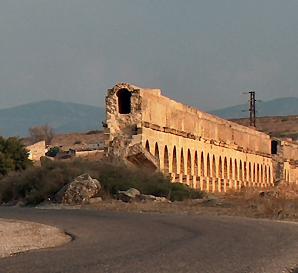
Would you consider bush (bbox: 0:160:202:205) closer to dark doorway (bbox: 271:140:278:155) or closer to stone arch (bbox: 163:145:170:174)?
stone arch (bbox: 163:145:170:174)

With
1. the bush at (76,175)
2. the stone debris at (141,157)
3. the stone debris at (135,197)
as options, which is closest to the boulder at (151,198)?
the stone debris at (135,197)

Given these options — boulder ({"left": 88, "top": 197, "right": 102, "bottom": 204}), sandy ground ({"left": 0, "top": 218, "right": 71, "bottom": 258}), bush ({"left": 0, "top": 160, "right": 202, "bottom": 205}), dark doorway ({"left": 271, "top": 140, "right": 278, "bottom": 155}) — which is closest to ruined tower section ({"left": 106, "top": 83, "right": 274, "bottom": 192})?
bush ({"left": 0, "top": 160, "right": 202, "bottom": 205})

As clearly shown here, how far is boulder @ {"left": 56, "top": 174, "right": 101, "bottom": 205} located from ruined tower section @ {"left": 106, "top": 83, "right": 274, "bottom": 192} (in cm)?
762

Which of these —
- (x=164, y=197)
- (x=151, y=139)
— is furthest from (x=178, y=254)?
(x=151, y=139)

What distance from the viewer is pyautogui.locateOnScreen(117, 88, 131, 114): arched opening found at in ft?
154

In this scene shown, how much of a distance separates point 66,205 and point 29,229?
571 inches

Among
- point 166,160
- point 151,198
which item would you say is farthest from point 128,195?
point 166,160

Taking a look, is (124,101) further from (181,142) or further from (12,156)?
(12,156)

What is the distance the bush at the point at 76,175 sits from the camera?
126 feet

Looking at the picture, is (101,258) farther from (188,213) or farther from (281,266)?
(188,213)

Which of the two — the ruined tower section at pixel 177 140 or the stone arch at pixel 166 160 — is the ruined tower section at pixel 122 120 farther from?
the stone arch at pixel 166 160

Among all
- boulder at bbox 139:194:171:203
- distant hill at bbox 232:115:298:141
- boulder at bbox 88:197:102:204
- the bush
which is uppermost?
distant hill at bbox 232:115:298:141

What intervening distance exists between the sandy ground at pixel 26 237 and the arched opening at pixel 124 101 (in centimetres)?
2458

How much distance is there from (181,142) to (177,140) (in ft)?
3.08
